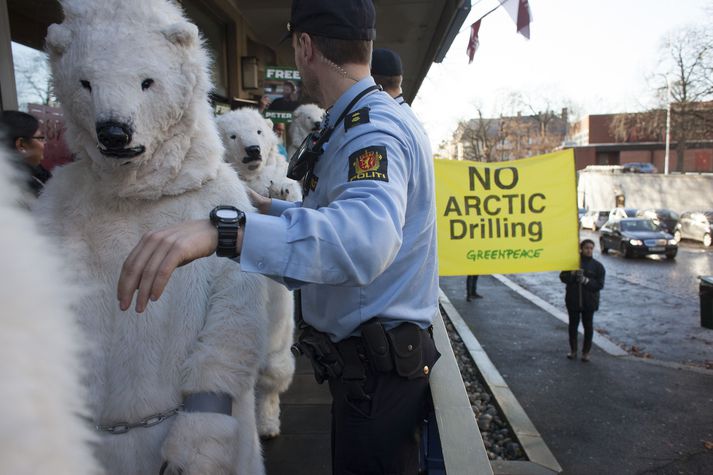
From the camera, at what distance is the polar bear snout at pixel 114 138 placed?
1.57m

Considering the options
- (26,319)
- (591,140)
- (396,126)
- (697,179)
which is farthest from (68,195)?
(591,140)

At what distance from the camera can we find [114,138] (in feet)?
5.16

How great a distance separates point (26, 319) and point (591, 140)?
64912mm

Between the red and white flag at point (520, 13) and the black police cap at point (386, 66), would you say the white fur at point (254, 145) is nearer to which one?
the black police cap at point (386, 66)

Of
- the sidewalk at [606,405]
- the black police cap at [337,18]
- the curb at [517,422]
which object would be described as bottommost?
the sidewalk at [606,405]

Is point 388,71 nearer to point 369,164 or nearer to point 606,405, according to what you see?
point 369,164

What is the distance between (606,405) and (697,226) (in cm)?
2032

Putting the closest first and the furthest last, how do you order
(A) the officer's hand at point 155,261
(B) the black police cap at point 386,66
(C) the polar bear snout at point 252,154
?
(A) the officer's hand at point 155,261 → (B) the black police cap at point 386,66 → (C) the polar bear snout at point 252,154

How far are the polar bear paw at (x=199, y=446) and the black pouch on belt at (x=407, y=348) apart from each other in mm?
542

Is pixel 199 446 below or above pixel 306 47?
below

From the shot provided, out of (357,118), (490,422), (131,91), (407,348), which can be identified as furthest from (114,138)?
(490,422)

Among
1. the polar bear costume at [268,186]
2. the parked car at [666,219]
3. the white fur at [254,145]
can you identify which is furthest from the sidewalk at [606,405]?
the parked car at [666,219]

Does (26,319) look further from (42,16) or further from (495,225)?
(495,225)

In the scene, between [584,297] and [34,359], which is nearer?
[34,359]
